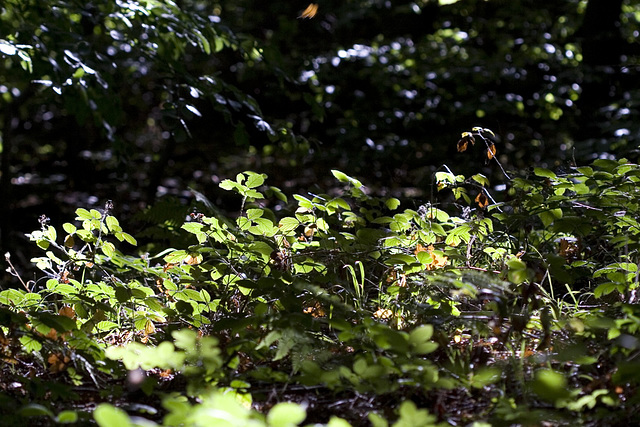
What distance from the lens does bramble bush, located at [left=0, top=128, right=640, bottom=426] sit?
1401mm

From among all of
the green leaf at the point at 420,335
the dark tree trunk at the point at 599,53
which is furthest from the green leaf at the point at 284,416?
the dark tree trunk at the point at 599,53

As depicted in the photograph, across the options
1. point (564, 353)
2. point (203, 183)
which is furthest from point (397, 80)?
point (564, 353)

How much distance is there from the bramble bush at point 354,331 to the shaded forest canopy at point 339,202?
12mm

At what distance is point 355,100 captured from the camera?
21.4 feet

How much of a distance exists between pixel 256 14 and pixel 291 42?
84 cm

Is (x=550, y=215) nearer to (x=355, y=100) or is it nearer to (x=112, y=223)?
(x=112, y=223)

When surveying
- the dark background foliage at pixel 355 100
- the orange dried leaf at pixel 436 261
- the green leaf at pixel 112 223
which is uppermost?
the orange dried leaf at pixel 436 261

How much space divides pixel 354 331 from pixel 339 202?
2.37 feet

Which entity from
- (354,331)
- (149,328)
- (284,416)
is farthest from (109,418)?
(149,328)

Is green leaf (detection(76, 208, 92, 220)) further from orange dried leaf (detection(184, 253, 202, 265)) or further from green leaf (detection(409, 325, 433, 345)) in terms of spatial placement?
green leaf (detection(409, 325, 433, 345))

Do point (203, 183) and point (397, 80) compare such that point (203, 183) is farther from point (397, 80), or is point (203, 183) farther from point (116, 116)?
point (116, 116)

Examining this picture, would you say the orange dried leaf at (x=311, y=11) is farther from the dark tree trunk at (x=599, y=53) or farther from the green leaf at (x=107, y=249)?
the green leaf at (x=107, y=249)

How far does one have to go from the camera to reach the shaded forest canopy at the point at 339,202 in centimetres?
163

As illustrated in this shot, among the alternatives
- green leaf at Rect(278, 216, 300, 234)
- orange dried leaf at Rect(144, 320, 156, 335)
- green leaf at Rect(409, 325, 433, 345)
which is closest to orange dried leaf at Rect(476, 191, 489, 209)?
green leaf at Rect(278, 216, 300, 234)
